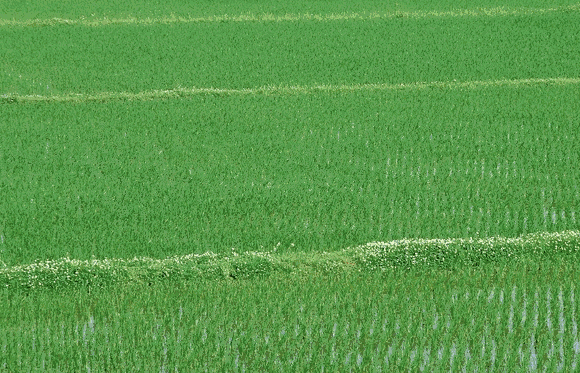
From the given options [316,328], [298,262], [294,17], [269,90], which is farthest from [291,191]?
[294,17]

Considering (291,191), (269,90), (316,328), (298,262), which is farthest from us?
(269,90)

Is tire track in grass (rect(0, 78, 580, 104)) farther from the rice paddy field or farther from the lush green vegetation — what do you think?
the lush green vegetation

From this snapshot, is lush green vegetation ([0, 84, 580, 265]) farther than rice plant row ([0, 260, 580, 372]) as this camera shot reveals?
Yes

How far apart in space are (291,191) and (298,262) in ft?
6.98

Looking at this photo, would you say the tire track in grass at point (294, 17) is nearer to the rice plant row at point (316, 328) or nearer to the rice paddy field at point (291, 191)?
the rice paddy field at point (291, 191)

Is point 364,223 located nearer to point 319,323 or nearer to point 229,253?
point 229,253

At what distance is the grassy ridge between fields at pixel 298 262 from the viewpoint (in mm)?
8641

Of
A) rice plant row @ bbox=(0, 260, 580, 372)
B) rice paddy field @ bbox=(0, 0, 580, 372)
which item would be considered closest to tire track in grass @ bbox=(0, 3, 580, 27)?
rice paddy field @ bbox=(0, 0, 580, 372)

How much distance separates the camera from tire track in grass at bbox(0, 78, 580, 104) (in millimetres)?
15133

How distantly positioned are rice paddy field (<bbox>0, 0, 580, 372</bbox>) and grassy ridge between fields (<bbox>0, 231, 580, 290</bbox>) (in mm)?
20

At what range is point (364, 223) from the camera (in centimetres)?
1012

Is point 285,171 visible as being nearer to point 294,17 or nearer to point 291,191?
point 291,191

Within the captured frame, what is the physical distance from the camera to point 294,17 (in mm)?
20047

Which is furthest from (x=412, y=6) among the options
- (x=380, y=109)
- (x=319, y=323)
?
(x=319, y=323)
